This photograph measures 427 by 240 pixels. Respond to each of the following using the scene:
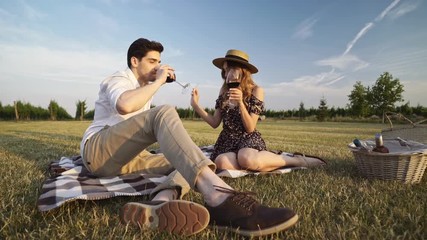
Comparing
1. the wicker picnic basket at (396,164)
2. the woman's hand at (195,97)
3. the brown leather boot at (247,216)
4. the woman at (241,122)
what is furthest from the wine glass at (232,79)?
the brown leather boot at (247,216)

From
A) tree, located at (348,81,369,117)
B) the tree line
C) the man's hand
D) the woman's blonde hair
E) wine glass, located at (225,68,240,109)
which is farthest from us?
tree, located at (348,81,369,117)

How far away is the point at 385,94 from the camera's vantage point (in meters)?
49.0

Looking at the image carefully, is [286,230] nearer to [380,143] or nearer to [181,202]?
[181,202]

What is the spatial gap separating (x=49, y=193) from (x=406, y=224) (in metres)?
2.69

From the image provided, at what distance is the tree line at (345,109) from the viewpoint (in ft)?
141

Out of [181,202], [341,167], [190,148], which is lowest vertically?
[341,167]

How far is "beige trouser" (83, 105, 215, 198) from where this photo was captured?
7.13ft

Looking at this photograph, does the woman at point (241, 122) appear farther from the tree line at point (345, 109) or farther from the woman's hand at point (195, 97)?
the tree line at point (345, 109)

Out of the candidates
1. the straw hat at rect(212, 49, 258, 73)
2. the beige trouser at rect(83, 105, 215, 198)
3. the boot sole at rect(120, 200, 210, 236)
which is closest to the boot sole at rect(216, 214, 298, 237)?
the boot sole at rect(120, 200, 210, 236)

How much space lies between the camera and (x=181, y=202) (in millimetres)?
1853

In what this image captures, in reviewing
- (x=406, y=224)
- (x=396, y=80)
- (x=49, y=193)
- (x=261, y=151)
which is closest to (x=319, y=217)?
(x=406, y=224)

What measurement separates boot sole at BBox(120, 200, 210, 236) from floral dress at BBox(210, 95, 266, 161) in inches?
93.7

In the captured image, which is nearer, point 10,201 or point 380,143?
point 10,201

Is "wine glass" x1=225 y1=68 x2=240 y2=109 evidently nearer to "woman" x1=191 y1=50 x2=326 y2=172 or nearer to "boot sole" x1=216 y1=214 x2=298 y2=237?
"woman" x1=191 y1=50 x2=326 y2=172
